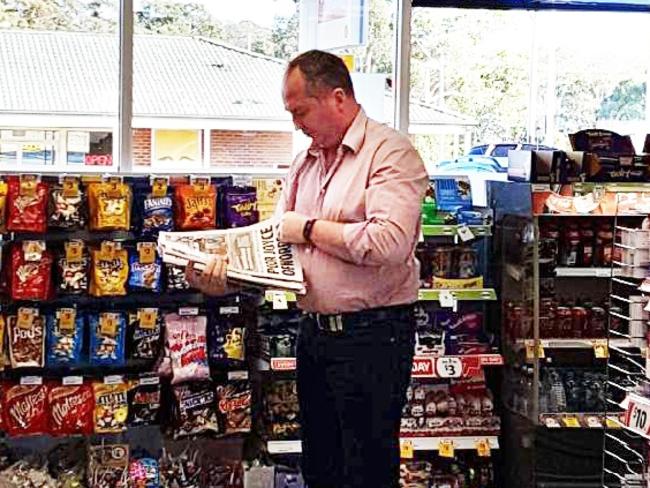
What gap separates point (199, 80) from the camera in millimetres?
4988

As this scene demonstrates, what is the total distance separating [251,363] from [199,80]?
1339 millimetres

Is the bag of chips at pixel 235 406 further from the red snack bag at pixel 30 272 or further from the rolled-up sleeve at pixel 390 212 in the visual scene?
the rolled-up sleeve at pixel 390 212

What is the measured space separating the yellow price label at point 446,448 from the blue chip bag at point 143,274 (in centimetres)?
151

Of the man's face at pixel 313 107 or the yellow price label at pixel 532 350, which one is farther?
the yellow price label at pixel 532 350

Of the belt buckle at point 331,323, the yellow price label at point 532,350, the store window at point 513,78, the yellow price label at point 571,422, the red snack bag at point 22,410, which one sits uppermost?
the store window at point 513,78

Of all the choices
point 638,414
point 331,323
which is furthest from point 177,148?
point 638,414

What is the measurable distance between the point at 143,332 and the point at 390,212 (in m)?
1.97

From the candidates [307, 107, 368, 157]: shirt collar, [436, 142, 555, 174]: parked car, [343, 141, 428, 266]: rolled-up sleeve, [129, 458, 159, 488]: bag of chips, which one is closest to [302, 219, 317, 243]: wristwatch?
[343, 141, 428, 266]: rolled-up sleeve

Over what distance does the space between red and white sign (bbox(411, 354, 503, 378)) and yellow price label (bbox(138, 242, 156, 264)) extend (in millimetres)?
1299

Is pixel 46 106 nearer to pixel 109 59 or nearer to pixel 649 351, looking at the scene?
pixel 109 59

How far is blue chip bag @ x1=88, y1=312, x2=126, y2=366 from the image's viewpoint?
4.64 m

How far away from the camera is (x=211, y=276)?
3197 millimetres

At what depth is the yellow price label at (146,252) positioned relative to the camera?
15.3ft

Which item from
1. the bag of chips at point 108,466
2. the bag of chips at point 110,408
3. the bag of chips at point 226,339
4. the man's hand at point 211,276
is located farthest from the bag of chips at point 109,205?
the man's hand at point 211,276
